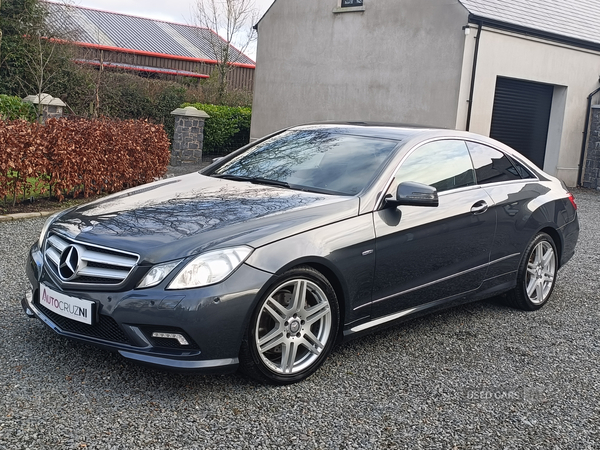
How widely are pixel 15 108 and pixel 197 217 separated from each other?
13.6m

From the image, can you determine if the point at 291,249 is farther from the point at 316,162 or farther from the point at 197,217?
the point at 316,162

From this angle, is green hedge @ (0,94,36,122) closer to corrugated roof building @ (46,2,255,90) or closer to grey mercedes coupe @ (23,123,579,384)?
grey mercedes coupe @ (23,123,579,384)

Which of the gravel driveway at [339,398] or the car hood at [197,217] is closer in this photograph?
the gravel driveway at [339,398]

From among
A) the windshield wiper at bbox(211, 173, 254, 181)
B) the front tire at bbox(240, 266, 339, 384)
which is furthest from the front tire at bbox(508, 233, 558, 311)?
the windshield wiper at bbox(211, 173, 254, 181)

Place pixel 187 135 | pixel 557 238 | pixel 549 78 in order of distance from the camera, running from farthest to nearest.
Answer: pixel 187 135 → pixel 549 78 → pixel 557 238

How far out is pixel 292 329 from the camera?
396 cm

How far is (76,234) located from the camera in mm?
3965

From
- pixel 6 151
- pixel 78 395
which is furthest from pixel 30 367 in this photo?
pixel 6 151

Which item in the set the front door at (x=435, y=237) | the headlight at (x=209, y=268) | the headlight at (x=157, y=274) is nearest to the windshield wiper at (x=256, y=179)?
the front door at (x=435, y=237)

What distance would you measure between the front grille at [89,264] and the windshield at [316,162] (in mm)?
1421

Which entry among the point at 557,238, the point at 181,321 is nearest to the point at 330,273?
the point at 181,321

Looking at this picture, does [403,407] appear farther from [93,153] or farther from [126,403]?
[93,153]

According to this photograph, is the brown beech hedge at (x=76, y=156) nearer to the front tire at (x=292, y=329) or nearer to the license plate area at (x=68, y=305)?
the license plate area at (x=68, y=305)

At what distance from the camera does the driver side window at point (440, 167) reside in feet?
15.6
